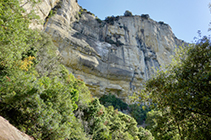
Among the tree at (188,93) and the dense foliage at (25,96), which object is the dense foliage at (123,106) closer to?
the dense foliage at (25,96)

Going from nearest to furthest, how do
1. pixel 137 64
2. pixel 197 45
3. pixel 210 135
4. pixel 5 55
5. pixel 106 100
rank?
pixel 210 135 < pixel 197 45 < pixel 5 55 < pixel 106 100 < pixel 137 64

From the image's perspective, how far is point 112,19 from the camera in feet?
161

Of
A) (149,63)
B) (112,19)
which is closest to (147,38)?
(149,63)

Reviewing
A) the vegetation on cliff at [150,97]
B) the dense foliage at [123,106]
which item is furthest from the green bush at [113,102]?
the vegetation on cliff at [150,97]

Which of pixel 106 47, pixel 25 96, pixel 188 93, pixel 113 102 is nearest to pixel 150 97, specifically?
pixel 188 93

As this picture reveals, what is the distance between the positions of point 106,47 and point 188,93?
32778 mm

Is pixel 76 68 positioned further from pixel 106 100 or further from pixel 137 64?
pixel 137 64

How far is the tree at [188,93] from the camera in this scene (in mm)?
4527

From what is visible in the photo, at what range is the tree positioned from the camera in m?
4.53

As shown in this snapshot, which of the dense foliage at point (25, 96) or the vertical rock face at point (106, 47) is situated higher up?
the vertical rock face at point (106, 47)

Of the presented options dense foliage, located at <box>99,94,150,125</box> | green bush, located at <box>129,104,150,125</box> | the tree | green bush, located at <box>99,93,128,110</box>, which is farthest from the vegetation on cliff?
green bush, located at <box>129,104,150,125</box>

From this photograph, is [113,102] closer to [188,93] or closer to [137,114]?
[137,114]

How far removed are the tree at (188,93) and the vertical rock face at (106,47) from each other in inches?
892

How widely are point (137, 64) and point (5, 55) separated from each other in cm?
3519
